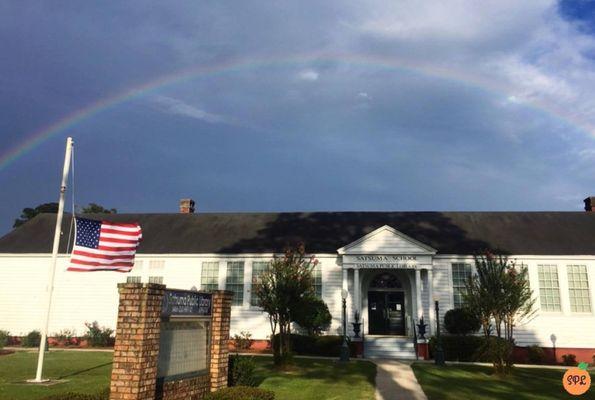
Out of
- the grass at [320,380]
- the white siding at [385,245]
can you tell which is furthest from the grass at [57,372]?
the white siding at [385,245]

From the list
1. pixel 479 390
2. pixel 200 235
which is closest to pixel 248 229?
pixel 200 235

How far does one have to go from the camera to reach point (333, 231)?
28.5 metres

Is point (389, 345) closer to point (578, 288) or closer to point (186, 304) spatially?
point (578, 288)

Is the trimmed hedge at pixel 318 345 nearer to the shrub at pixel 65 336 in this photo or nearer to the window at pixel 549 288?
the window at pixel 549 288

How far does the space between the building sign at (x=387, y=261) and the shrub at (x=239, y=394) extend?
49.5 ft

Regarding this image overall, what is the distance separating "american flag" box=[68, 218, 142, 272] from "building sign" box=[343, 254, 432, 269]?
13.4 meters

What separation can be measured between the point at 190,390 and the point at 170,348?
1.12m

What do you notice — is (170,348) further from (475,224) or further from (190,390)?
(475,224)

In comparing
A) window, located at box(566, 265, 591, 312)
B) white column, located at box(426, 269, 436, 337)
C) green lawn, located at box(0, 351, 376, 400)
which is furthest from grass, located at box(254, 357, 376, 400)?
window, located at box(566, 265, 591, 312)

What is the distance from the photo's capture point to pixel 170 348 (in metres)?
8.91

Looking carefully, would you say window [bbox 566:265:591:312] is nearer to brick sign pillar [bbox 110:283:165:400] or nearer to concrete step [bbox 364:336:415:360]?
→ concrete step [bbox 364:336:415:360]

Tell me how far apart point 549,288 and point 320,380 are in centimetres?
1542

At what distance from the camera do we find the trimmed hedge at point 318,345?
2268cm

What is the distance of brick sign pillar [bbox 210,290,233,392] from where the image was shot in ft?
33.8
